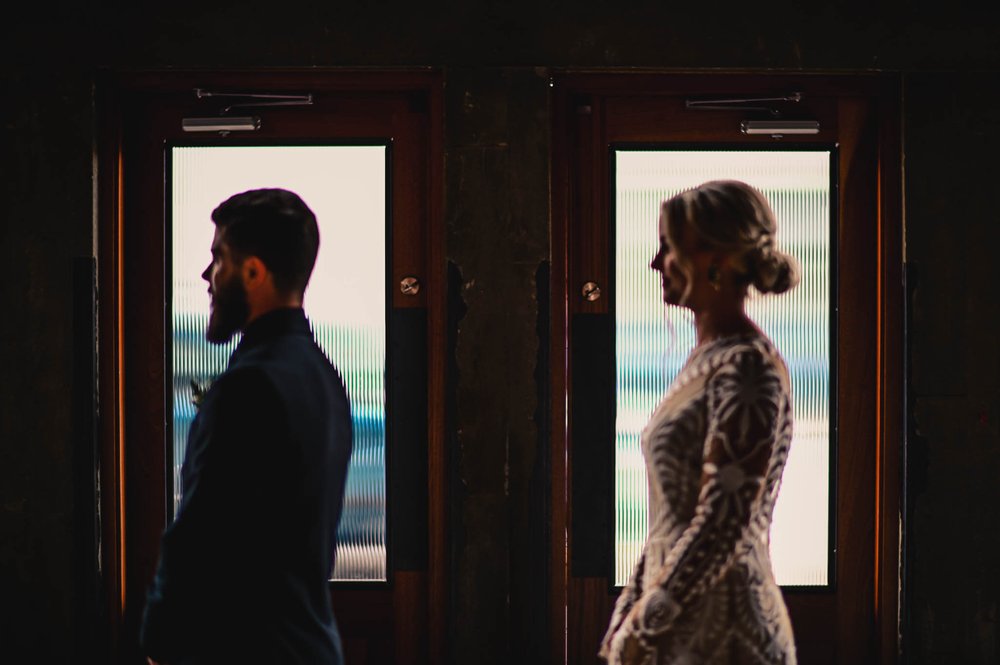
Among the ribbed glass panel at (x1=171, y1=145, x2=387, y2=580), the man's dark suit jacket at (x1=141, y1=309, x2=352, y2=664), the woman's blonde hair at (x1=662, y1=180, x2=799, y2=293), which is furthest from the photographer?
the ribbed glass panel at (x1=171, y1=145, x2=387, y2=580)

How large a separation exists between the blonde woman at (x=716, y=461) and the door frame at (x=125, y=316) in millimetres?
1855

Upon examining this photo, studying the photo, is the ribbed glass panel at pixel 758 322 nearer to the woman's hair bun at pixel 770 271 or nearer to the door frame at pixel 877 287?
the door frame at pixel 877 287

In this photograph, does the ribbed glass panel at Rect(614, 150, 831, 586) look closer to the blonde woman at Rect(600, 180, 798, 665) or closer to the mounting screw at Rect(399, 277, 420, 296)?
the mounting screw at Rect(399, 277, 420, 296)

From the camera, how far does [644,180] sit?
349cm

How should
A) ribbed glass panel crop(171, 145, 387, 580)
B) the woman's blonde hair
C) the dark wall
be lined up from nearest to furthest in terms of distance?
1. the woman's blonde hair
2. the dark wall
3. ribbed glass panel crop(171, 145, 387, 580)

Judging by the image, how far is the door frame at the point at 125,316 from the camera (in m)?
3.41

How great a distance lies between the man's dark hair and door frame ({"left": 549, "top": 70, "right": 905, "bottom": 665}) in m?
1.83

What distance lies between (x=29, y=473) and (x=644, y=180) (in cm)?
237

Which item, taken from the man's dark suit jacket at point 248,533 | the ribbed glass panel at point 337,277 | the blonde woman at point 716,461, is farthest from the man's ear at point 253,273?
the ribbed glass panel at point 337,277

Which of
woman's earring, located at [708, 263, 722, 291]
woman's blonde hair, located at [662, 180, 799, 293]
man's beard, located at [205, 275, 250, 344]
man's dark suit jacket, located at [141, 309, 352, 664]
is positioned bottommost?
man's dark suit jacket, located at [141, 309, 352, 664]

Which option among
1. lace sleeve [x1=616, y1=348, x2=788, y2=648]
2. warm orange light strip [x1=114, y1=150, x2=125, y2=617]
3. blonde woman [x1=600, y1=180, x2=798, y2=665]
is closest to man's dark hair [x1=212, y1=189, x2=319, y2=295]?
blonde woman [x1=600, y1=180, x2=798, y2=665]

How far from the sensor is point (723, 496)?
145 cm

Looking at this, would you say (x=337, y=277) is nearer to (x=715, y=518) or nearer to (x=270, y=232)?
(x=270, y=232)

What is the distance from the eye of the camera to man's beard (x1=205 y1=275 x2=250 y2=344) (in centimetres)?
163
